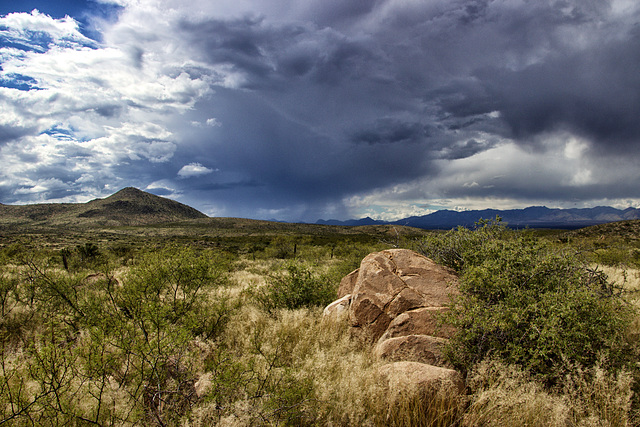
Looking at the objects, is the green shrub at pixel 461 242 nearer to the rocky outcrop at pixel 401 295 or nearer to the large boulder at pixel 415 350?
the rocky outcrop at pixel 401 295

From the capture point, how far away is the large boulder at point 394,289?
6.75 metres

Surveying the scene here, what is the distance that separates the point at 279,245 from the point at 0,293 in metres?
31.2

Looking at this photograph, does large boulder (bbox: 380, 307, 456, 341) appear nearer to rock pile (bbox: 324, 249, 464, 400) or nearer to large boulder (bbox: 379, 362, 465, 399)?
rock pile (bbox: 324, 249, 464, 400)

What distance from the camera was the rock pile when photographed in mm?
4453

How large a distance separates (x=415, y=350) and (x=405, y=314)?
0.96 metres

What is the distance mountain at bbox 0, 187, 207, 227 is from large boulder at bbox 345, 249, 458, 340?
16393 centimetres

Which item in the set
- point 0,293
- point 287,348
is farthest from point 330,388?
point 0,293

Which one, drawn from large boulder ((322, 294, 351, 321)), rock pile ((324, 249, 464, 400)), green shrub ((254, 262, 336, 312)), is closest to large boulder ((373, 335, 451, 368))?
rock pile ((324, 249, 464, 400))

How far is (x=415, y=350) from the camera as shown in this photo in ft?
18.0

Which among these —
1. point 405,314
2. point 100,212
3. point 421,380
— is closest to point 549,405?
point 421,380

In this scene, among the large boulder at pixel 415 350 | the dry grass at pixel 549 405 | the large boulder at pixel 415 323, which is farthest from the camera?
the large boulder at pixel 415 323

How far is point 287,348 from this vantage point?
6.03 meters

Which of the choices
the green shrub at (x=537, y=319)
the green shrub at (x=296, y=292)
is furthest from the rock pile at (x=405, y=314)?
the green shrub at (x=296, y=292)

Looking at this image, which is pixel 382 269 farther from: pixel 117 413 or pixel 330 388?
pixel 117 413
